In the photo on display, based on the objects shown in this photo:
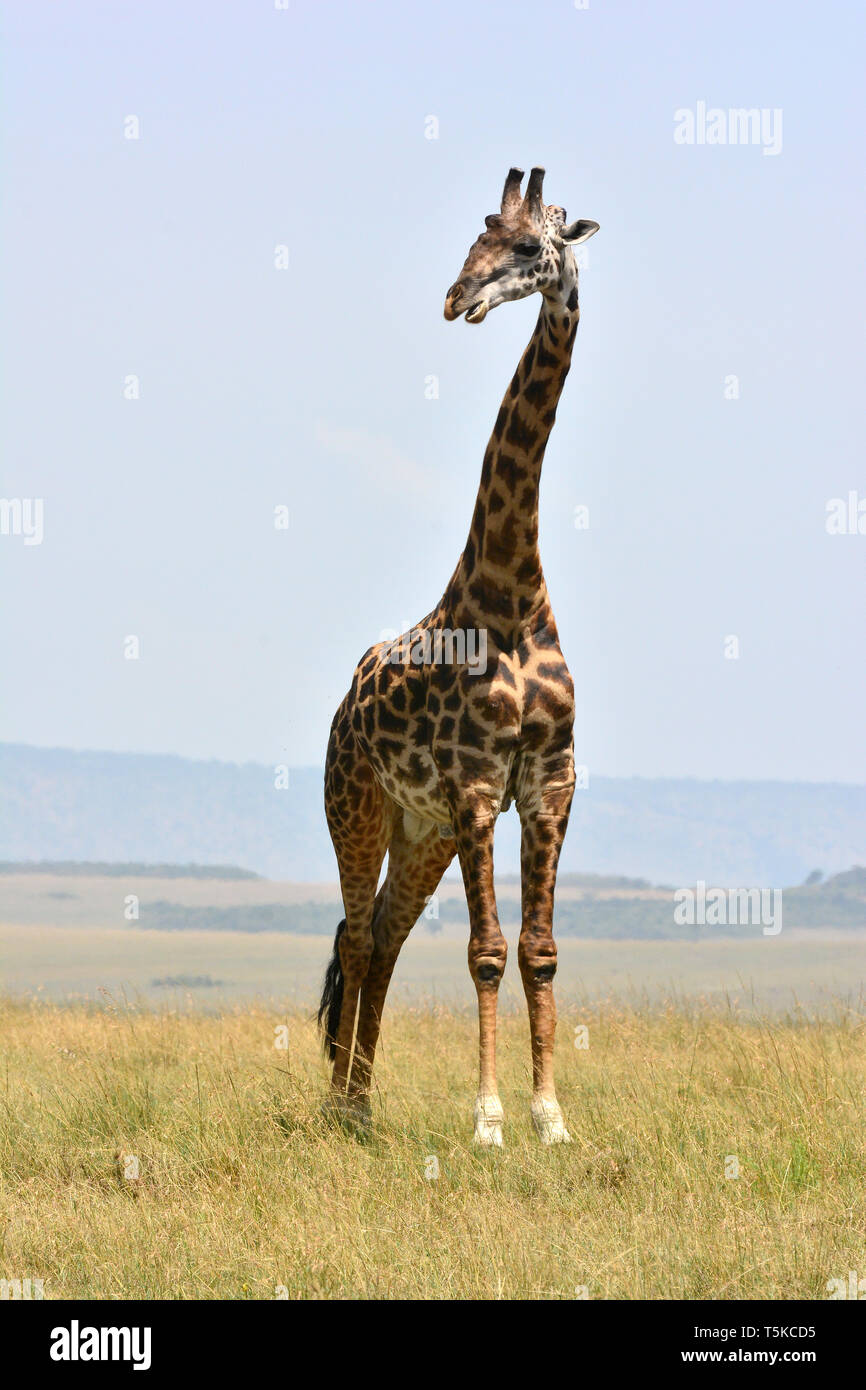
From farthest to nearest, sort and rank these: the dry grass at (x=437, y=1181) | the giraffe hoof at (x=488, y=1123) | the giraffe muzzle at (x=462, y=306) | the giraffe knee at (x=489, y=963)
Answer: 1. the giraffe knee at (x=489, y=963)
2. the giraffe hoof at (x=488, y=1123)
3. the giraffe muzzle at (x=462, y=306)
4. the dry grass at (x=437, y=1181)

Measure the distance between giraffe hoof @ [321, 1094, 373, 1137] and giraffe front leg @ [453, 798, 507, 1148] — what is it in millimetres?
1160

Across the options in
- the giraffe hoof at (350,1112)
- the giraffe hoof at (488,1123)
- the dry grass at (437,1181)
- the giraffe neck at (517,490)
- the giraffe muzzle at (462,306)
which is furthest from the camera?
the giraffe hoof at (350,1112)

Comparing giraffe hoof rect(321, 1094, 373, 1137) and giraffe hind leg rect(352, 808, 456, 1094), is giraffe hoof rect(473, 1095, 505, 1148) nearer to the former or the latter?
giraffe hoof rect(321, 1094, 373, 1137)

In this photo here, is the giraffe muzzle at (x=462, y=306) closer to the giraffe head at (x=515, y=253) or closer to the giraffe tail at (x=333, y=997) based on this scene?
the giraffe head at (x=515, y=253)

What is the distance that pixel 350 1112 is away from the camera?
9781 mm

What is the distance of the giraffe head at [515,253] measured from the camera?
8.18 m

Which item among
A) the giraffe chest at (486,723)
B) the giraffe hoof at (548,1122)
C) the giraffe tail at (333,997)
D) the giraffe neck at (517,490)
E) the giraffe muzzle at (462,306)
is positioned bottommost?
the giraffe hoof at (548,1122)

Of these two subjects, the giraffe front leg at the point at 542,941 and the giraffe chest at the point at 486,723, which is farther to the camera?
the giraffe chest at the point at 486,723

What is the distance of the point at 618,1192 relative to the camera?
25.5ft

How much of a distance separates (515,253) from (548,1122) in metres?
4.62

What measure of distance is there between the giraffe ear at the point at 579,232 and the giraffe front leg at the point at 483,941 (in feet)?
10.1

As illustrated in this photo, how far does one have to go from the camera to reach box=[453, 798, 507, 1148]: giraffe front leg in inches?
335

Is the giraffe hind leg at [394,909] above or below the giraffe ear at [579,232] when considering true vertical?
below

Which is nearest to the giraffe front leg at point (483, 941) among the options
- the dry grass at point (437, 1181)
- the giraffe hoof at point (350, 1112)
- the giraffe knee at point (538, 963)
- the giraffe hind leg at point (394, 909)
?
the giraffe knee at point (538, 963)
